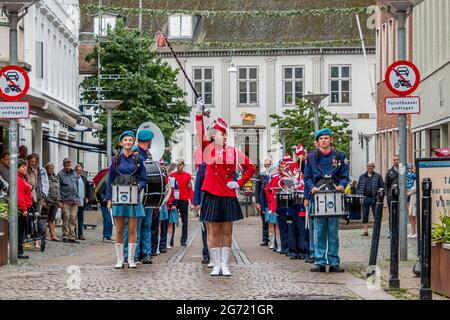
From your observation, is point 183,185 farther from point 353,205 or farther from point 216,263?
point 216,263

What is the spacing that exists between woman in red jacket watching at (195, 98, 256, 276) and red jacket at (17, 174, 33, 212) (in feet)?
19.6

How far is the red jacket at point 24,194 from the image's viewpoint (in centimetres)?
2122

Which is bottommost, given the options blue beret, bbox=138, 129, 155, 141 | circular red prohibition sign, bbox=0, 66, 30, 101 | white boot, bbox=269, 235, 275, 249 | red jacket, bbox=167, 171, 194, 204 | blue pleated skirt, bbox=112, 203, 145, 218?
white boot, bbox=269, 235, 275, 249

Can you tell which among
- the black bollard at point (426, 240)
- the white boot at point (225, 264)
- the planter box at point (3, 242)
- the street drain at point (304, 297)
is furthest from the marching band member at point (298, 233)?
the black bollard at point (426, 240)

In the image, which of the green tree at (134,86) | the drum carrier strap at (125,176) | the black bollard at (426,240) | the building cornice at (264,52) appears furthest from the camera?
the building cornice at (264,52)

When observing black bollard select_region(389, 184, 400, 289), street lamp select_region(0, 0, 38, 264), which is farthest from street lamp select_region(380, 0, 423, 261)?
street lamp select_region(0, 0, 38, 264)

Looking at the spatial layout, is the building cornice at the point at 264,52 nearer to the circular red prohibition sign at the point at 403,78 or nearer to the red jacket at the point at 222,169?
the circular red prohibition sign at the point at 403,78

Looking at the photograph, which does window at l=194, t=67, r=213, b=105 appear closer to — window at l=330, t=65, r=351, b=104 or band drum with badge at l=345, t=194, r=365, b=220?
window at l=330, t=65, r=351, b=104

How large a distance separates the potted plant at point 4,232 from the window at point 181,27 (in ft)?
151

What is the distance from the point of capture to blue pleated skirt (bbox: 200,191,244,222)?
15.9m

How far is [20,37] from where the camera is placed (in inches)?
1417

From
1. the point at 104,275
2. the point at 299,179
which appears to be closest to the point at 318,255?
the point at 104,275

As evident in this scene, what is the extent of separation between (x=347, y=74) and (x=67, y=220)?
127ft
